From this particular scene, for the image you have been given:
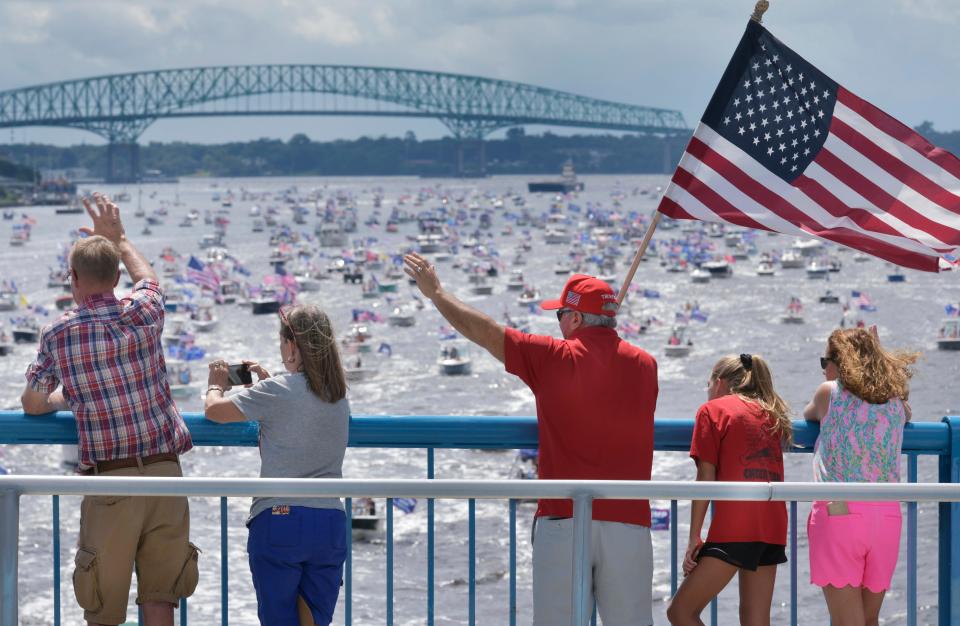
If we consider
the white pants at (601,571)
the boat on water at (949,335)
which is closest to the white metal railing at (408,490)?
the white pants at (601,571)

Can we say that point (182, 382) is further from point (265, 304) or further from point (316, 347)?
point (316, 347)

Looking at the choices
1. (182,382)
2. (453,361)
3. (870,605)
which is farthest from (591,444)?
(453,361)

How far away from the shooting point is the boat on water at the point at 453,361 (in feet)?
192

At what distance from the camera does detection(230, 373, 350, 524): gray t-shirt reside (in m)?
3.99

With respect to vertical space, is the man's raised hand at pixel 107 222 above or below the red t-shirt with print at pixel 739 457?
above

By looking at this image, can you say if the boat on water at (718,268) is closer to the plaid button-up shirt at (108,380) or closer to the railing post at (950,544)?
the railing post at (950,544)

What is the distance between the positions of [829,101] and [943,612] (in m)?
1.88

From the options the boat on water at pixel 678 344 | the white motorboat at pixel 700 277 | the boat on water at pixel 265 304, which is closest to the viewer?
the boat on water at pixel 678 344

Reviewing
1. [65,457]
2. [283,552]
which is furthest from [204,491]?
[65,457]

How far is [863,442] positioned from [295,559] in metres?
1.83

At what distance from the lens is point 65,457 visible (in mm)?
41312

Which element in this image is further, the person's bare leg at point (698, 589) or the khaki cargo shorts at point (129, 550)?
the person's bare leg at point (698, 589)

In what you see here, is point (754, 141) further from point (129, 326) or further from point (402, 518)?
point (402, 518)

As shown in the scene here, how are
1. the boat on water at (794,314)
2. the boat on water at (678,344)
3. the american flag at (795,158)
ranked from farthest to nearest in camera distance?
1. the boat on water at (794,314)
2. the boat on water at (678,344)
3. the american flag at (795,158)
